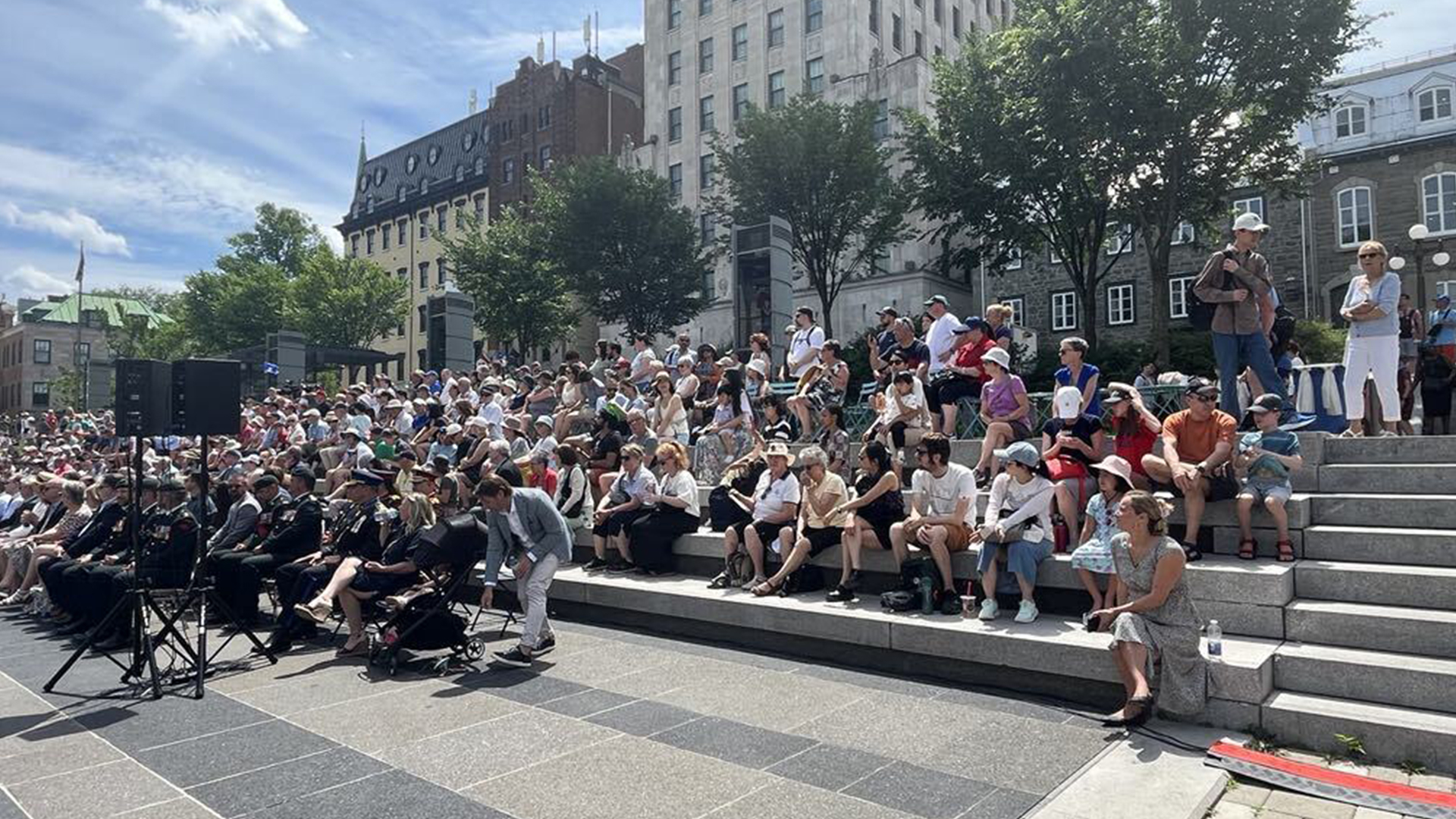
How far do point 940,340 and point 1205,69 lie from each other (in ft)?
46.8

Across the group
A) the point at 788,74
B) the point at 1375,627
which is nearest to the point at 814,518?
the point at 1375,627

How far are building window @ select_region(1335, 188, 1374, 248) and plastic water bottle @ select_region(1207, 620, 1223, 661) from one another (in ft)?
119

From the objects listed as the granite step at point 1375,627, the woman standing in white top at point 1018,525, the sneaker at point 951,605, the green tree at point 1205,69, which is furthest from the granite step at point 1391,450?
the green tree at point 1205,69

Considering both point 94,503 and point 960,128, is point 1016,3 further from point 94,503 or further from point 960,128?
point 94,503

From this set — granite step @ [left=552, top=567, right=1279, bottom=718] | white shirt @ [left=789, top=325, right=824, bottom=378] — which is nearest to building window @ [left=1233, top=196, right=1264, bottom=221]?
white shirt @ [left=789, top=325, right=824, bottom=378]

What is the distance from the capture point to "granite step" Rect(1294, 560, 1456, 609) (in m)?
5.64

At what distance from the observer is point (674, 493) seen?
389 inches

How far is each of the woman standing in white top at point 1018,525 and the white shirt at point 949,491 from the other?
33 centimetres

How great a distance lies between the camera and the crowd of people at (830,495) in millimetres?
6645

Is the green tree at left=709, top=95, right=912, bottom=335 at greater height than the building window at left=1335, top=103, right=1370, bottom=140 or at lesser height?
lesser

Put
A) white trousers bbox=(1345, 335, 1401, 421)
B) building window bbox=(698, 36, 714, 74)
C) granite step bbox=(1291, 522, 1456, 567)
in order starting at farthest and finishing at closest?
building window bbox=(698, 36, 714, 74) → white trousers bbox=(1345, 335, 1401, 421) → granite step bbox=(1291, 522, 1456, 567)

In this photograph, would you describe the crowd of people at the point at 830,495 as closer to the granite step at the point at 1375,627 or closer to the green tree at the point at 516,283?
the granite step at the point at 1375,627

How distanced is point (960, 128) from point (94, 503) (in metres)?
23.1

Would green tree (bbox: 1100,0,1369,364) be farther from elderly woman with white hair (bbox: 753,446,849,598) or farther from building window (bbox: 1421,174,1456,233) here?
building window (bbox: 1421,174,1456,233)
